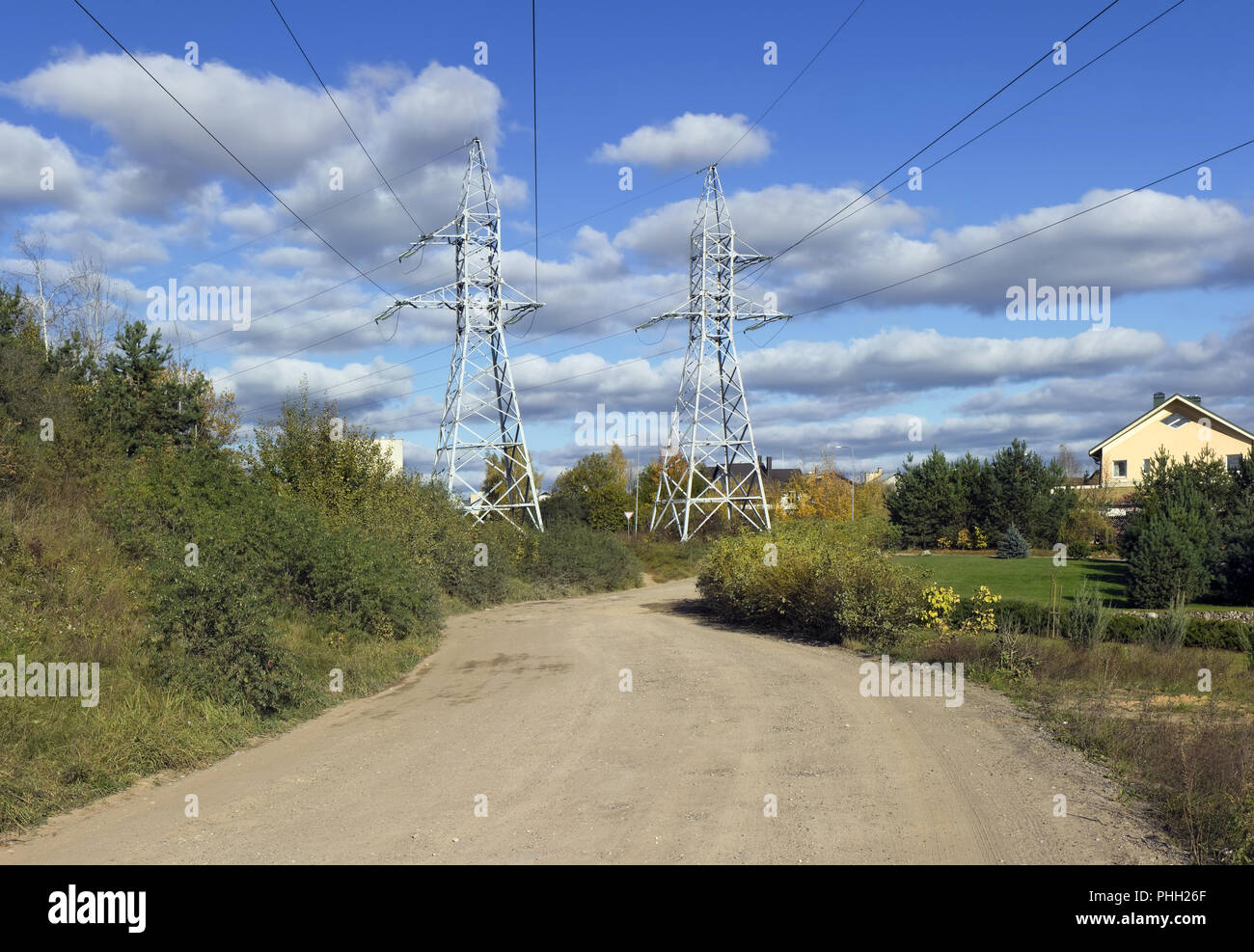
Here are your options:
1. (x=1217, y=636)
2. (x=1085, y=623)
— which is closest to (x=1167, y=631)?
(x=1217, y=636)

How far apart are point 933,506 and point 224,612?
5859cm

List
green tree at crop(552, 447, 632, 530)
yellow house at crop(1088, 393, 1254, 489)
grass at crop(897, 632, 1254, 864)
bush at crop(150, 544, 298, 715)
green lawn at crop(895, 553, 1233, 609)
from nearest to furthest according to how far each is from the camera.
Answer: grass at crop(897, 632, 1254, 864)
bush at crop(150, 544, 298, 715)
green lawn at crop(895, 553, 1233, 609)
green tree at crop(552, 447, 632, 530)
yellow house at crop(1088, 393, 1254, 489)

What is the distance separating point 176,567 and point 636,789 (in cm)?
700

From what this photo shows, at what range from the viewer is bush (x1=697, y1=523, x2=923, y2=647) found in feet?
61.8

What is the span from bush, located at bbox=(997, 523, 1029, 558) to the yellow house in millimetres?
13431

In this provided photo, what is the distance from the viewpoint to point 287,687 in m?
12.0

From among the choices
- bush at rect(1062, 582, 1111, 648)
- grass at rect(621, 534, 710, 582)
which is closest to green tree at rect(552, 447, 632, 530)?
grass at rect(621, 534, 710, 582)

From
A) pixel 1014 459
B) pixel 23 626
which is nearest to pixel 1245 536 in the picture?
pixel 1014 459

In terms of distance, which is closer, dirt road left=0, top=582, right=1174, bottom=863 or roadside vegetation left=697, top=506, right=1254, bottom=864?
dirt road left=0, top=582, right=1174, bottom=863

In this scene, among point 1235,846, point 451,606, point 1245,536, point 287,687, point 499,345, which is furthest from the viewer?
point 499,345

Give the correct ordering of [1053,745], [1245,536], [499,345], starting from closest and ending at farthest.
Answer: [1053,745] → [1245,536] → [499,345]

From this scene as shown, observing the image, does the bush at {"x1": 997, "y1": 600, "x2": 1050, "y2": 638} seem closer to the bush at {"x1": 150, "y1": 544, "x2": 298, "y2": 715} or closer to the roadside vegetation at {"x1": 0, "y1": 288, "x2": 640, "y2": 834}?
the roadside vegetation at {"x1": 0, "y1": 288, "x2": 640, "y2": 834}

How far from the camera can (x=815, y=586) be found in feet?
67.9
